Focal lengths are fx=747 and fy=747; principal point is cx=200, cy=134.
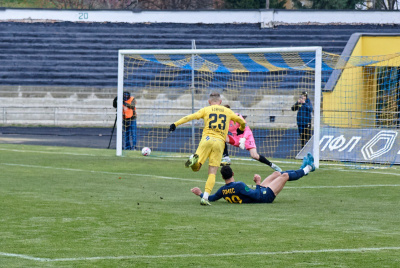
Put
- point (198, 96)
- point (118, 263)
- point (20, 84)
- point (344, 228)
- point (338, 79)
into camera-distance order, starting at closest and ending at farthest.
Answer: point (118, 263), point (344, 228), point (338, 79), point (198, 96), point (20, 84)

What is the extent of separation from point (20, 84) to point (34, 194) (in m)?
24.3

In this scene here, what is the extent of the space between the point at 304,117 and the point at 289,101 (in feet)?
27.8

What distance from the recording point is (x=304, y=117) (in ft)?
70.4

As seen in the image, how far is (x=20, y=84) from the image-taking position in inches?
1407

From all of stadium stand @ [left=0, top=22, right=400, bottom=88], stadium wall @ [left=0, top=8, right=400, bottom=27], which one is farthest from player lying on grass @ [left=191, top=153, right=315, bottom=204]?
stadium wall @ [left=0, top=8, right=400, bottom=27]

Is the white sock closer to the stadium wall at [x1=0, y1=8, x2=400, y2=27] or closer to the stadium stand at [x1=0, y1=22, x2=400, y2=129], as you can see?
the stadium stand at [x1=0, y1=22, x2=400, y2=129]

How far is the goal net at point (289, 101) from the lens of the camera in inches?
744

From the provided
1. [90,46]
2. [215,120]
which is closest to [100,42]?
[90,46]

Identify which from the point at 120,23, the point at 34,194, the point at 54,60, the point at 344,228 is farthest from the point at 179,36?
the point at 344,228

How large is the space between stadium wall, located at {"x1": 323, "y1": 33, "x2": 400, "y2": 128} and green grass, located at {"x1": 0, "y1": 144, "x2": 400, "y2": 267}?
659cm

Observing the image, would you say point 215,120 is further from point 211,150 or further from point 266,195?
point 266,195

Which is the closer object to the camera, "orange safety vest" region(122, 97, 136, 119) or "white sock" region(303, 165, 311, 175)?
"white sock" region(303, 165, 311, 175)

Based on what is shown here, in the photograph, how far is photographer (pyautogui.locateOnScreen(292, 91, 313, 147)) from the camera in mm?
21203

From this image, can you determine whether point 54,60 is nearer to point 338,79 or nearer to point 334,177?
point 338,79
